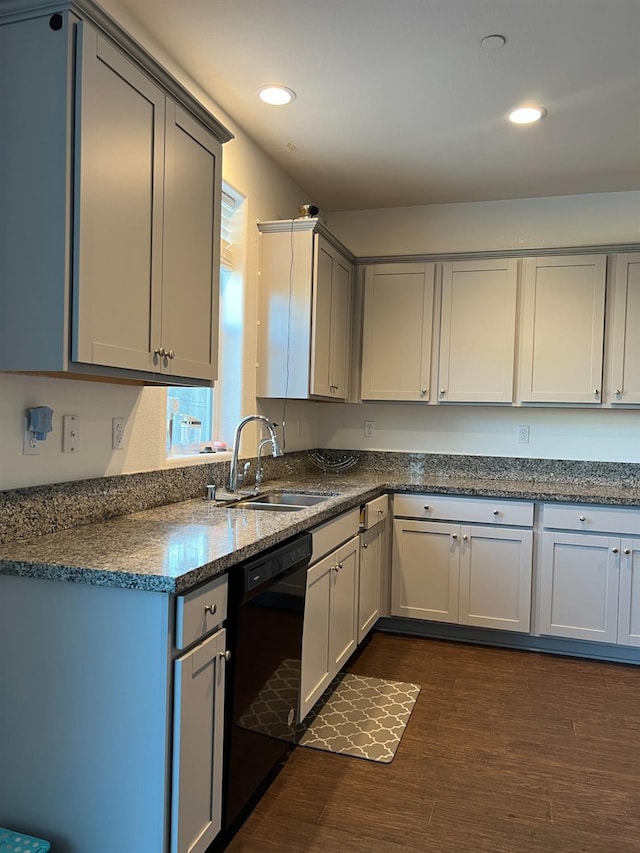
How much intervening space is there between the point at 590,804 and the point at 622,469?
2142 millimetres

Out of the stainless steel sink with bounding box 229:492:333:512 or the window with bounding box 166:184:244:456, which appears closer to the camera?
the stainless steel sink with bounding box 229:492:333:512

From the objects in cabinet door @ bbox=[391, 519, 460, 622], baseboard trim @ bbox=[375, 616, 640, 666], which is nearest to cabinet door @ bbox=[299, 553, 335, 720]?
cabinet door @ bbox=[391, 519, 460, 622]

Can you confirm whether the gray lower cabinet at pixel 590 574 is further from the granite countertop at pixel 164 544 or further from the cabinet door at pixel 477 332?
the granite countertop at pixel 164 544

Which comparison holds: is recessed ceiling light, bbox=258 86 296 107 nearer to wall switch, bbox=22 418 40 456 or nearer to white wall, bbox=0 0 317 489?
white wall, bbox=0 0 317 489

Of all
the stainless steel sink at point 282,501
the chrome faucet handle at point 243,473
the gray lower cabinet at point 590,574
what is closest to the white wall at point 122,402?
the chrome faucet handle at point 243,473

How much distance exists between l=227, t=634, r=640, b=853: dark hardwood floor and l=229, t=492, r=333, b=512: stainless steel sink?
93cm

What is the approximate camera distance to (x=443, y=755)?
242 centimetres

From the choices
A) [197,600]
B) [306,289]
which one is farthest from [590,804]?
[306,289]

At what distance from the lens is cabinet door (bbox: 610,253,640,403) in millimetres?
3541

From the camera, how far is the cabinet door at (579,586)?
331cm

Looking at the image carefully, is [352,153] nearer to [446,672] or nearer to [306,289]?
[306,289]

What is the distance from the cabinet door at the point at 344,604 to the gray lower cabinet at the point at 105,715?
1157 millimetres

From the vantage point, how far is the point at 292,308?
3365mm

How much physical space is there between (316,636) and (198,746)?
97 centimetres
